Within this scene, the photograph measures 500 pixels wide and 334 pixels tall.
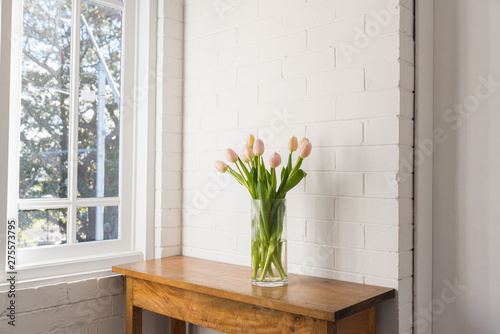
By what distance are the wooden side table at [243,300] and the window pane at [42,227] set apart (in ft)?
0.98

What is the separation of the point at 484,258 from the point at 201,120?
1391 millimetres

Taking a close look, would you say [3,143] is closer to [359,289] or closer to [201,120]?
[201,120]

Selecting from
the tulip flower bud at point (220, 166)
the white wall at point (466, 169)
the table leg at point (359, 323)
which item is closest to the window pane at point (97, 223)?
the tulip flower bud at point (220, 166)

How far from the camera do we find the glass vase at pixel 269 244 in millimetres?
1692

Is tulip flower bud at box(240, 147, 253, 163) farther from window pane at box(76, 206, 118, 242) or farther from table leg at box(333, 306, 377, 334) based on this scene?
window pane at box(76, 206, 118, 242)

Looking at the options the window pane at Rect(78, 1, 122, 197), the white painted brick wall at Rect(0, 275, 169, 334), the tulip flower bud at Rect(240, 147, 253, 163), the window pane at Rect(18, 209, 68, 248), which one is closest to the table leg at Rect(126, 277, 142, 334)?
A: the white painted brick wall at Rect(0, 275, 169, 334)

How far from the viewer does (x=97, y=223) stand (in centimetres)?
221

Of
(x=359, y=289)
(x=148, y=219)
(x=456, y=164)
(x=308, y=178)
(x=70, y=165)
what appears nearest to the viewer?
(x=359, y=289)

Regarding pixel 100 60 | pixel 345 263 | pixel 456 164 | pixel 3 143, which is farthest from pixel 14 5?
pixel 456 164

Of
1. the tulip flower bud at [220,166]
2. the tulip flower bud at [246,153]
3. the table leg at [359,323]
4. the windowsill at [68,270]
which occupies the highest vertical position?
the tulip flower bud at [246,153]

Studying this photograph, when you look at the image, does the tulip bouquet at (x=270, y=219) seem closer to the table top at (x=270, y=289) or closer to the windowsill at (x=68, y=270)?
the table top at (x=270, y=289)

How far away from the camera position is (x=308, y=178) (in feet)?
6.20

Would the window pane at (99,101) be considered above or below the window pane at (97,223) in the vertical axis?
above

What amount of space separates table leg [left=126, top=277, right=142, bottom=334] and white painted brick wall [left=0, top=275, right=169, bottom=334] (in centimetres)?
12
